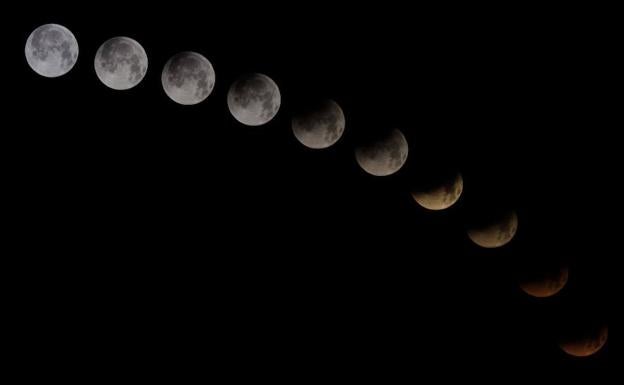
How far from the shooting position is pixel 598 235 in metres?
5.15

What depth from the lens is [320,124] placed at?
4.79 m

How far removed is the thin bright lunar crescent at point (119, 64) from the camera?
4.86m

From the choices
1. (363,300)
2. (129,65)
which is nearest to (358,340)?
(363,300)

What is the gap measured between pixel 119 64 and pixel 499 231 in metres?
2.76

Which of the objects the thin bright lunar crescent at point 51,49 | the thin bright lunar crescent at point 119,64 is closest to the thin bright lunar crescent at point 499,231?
the thin bright lunar crescent at point 119,64

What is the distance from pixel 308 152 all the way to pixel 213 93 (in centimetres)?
92

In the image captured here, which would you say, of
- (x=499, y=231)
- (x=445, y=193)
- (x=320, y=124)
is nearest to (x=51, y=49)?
(x=320, y=124)

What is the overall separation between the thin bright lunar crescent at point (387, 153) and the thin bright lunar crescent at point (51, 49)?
209 cm

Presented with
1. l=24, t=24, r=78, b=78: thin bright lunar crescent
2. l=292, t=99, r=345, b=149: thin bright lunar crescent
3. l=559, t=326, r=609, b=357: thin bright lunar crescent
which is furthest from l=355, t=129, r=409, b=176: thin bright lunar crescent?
l=24, t=24, r=78, b=78: thin bright lunar crescent

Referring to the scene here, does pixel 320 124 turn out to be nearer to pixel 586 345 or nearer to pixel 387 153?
pixel 387 153

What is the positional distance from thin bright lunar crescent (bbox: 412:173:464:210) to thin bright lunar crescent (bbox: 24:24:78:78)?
8.37 feet

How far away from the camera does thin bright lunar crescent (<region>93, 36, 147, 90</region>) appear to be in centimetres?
486

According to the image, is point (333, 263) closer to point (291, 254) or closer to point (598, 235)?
point (291, 254)

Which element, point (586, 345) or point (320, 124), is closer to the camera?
point (586, 345)
